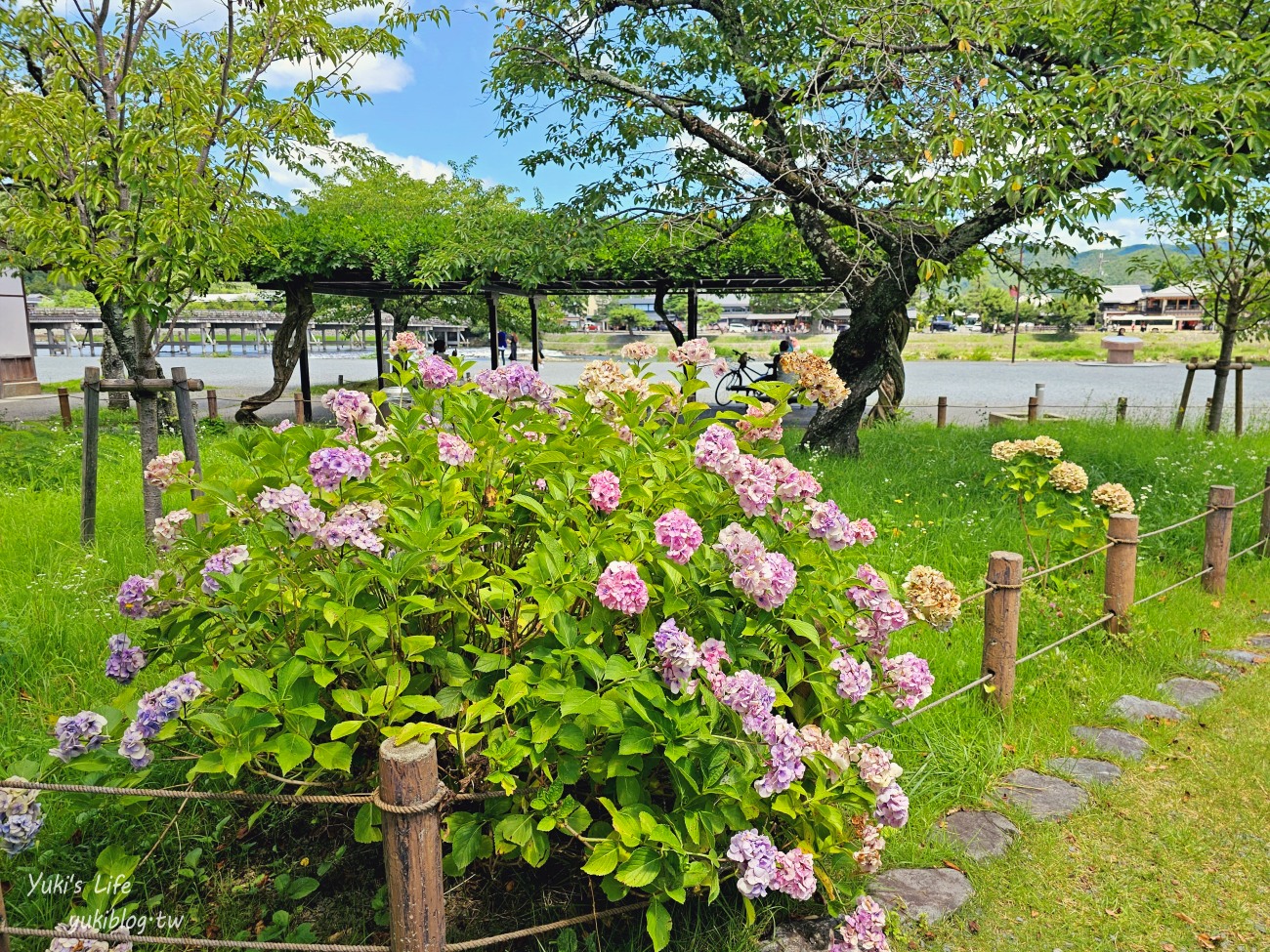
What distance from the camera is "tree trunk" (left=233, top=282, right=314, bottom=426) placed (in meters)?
14.4

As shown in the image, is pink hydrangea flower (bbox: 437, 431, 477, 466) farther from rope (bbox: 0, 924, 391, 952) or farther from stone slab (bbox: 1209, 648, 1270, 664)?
stone slab (bbox: 1209, 648, 1270, 664)

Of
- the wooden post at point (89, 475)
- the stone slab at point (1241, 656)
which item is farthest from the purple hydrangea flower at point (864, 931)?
the wooden post at point (89, 475)

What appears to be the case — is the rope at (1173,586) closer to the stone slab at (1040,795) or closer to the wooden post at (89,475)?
the stone slab at (1040,795)

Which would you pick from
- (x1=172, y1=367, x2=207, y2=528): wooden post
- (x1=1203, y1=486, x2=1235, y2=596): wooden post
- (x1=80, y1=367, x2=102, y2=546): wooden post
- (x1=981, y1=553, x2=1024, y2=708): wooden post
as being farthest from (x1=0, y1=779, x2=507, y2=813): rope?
(x1=1203, y1=486, x2=1235, y2=596): wooden post

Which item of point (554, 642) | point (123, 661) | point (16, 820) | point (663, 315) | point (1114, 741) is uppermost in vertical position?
point (663, 315)

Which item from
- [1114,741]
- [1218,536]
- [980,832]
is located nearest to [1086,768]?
[1114,741]

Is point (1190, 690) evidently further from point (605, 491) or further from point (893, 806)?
point (605, 491)

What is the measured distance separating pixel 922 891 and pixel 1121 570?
268 cm

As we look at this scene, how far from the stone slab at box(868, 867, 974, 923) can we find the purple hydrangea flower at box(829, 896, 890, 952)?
361 mm

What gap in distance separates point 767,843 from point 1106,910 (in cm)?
147

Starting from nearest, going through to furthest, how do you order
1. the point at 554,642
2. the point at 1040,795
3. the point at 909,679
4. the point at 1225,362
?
the point at 554,642, the point at 909,679, the point at 1040,795, the point at 1225,362

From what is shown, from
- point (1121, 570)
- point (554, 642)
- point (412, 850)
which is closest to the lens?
point (412, 850)

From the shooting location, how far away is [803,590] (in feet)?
7.61

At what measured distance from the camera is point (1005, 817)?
2.99 metres
